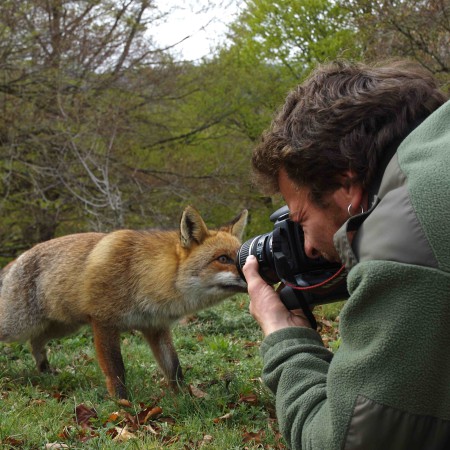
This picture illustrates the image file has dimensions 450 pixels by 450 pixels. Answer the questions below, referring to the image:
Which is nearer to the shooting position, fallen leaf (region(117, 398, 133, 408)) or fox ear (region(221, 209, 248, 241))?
fallen leaf (region(117, 398, 133, 408))

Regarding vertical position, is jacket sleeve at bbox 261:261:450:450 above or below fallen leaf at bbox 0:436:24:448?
above

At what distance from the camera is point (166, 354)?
571 cm

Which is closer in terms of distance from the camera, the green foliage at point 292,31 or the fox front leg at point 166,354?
the fox front leg at point 166,354

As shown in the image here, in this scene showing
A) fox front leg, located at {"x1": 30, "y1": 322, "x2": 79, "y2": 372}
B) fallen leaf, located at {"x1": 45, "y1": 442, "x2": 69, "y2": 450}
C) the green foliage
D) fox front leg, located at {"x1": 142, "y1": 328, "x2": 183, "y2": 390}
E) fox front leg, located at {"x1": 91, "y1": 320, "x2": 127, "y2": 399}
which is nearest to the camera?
fallen leaf, located at {"x1": 45, "y1": 442, "x2": 69, "y2": 450}

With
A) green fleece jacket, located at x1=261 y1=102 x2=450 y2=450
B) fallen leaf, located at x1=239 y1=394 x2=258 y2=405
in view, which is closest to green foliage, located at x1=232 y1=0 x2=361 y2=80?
fallen leaf, located at x1=239 y1=394 x2=258 y2=405

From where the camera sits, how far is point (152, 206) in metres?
13.5

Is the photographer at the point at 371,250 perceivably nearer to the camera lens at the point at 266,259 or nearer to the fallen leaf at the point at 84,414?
the camera lens at the point at 266,259

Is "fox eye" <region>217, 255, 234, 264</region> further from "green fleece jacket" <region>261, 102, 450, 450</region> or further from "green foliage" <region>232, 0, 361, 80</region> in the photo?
"green foliage" <region>232, 0, 361, 80</region>

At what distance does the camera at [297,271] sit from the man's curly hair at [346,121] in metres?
0.46

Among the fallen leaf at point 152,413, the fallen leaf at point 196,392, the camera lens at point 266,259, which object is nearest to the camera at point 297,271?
the camera lens at point 266,259

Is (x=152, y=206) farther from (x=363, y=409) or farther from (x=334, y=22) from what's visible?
(x=363, y=409)

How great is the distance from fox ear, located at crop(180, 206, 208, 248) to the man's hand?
2.65 meters

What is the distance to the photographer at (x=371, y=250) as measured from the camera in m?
1.75

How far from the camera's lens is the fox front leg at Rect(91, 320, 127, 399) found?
5.30 metres
